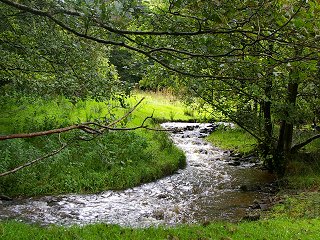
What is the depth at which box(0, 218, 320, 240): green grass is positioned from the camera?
8055 mm

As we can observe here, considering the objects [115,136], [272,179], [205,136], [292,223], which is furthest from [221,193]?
[205,136]

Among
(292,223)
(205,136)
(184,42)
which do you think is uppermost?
(184,42)

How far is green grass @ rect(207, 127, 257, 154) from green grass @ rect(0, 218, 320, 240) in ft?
38.8

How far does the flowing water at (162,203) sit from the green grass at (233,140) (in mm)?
4754

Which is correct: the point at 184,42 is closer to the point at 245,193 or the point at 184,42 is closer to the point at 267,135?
the point at 245,193

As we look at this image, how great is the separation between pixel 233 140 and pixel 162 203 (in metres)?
12.7

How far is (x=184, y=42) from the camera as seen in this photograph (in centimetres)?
506

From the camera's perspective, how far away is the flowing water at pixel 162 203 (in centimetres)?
1059

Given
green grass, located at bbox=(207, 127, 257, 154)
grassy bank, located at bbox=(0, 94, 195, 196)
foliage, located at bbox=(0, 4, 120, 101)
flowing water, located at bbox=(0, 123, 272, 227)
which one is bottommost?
green grass, located at bbox=(207, 127, 257, 154)

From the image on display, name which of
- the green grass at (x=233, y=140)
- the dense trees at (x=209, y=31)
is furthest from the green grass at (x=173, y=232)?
the green grass at (x=233, y=140)

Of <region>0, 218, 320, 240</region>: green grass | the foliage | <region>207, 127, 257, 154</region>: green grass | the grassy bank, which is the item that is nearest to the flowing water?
the grassy bank

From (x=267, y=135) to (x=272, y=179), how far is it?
6.25 ft

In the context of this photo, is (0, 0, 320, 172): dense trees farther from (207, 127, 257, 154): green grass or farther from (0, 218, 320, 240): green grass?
(207, 127, 257, 154): green grass

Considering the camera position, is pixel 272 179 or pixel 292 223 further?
pixel 272 179
